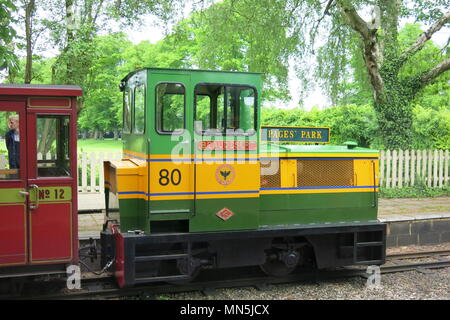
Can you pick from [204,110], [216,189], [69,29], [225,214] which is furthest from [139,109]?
[69,29]

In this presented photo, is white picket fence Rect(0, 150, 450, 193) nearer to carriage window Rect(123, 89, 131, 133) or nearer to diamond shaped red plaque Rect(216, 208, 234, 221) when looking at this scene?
carriage window Rect(123, 89, 131, 133)

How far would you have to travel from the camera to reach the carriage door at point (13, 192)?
5441mm

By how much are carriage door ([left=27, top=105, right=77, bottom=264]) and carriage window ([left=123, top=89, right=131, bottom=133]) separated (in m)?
1.01

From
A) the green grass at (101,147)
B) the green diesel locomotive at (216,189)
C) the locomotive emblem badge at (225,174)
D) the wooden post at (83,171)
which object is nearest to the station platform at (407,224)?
the wooden post at (83,171)

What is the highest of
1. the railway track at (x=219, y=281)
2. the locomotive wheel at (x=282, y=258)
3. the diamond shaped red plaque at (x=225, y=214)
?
the diamond shaped red plaque at (x=225, y=214)

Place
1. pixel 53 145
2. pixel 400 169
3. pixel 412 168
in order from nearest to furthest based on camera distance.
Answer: pixel 53 145 → pixel 400 169 → pixel 412 168

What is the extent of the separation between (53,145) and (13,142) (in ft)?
1.66

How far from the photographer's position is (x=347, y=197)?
6.95m

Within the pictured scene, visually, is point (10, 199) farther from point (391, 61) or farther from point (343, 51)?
point (391, 61)

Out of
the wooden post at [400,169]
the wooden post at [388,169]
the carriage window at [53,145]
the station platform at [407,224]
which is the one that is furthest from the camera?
the wooden post at [400,169]

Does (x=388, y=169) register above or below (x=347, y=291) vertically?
above

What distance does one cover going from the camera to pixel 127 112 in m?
6.69

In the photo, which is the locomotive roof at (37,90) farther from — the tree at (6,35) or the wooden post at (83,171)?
the wooden post at (83,171)

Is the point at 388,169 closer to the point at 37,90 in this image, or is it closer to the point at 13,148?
the point at 37,90
